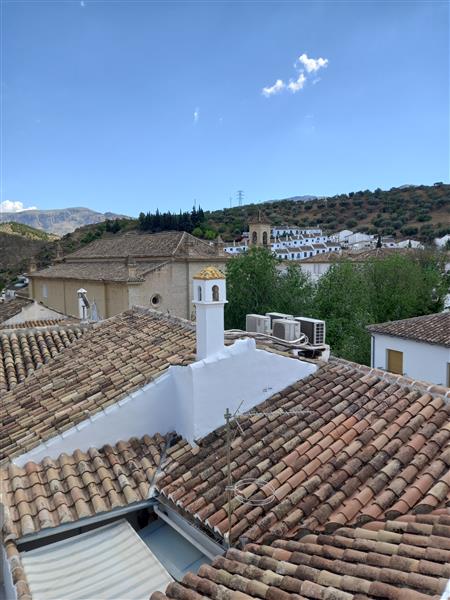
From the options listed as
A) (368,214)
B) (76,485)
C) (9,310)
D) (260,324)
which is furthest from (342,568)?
(368,214)

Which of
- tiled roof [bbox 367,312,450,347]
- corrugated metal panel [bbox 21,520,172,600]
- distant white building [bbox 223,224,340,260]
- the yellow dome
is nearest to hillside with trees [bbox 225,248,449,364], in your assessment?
tiled roof [bbox 367,312,450,347]

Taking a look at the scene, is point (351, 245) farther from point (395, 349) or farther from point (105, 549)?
point (105, 549)

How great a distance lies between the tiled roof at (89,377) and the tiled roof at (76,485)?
467 millimetres

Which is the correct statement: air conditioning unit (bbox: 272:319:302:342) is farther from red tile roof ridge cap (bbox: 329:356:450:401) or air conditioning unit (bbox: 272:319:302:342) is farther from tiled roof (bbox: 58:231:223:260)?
tiled roof (bbox: 58:231:223:260)

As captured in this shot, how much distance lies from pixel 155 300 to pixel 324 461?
87.8ft

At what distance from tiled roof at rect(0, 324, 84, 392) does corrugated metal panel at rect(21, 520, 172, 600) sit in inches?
207

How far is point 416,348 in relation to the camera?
18.9 meters

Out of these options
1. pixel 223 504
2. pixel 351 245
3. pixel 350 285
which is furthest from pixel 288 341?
pixel 351 245

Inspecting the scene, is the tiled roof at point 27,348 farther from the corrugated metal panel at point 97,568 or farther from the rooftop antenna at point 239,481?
the rooftop antenna at point 239,481

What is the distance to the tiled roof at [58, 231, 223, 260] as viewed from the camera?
33844 mm

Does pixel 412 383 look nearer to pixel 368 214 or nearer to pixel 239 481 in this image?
pixel 239 481

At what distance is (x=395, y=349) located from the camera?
19.8 meters

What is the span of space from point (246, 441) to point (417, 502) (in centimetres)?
238

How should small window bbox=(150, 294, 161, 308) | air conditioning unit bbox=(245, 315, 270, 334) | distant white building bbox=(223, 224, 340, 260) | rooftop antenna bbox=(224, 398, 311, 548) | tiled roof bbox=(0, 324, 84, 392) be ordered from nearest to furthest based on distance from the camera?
rooftop antenna bbox=(224, 398, 311, 548)
air conditioning unit bbox=(245, 315, 270, 334)
tiled roof bbox=(0, 324, 84, 392)
small window bbox=(150, 294, 161, 308)
distant white building bbox=(223, 224, 340, 260)
